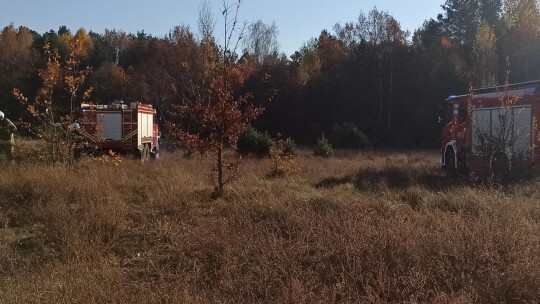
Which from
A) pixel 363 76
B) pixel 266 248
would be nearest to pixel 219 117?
pixel 266 248

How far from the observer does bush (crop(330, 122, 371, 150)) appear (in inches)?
1435

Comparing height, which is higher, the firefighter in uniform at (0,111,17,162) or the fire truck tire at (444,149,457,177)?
the firefighter in uniform at (0,111,17,162)

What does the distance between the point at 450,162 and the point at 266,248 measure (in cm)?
1433

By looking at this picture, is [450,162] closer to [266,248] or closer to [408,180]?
[408,180]

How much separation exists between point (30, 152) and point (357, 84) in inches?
1435

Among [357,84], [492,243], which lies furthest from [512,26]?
[492,243]

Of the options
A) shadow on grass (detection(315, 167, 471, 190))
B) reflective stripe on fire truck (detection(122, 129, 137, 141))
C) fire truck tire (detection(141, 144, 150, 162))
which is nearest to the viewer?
shadow on grass (detection(315, 167, 471, 190))

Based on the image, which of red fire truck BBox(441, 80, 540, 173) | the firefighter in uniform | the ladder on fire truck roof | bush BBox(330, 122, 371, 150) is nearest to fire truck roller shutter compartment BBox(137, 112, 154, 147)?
the ladder on fire truck roof

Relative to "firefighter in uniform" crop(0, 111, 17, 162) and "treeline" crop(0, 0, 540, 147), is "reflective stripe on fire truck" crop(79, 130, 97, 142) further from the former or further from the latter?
"treeline" crop(0, 0, 540, 147)

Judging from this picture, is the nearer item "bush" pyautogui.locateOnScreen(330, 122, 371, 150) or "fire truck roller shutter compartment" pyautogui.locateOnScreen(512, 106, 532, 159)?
"fire truck roller shutter compartment" pyautogui.locateOnScreen(512, 106, 532, 159)

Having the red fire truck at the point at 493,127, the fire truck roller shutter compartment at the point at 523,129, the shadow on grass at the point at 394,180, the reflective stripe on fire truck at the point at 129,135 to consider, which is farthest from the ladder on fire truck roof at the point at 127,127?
the fire truck roller shutter compartment at the point at 523,129

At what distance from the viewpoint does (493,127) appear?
1599cm

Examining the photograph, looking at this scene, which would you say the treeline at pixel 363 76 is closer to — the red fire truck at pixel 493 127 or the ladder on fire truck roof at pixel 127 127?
the ladder on fire truck roof at pixel 127 127

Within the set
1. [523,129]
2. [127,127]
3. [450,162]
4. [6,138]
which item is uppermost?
[127,127]
